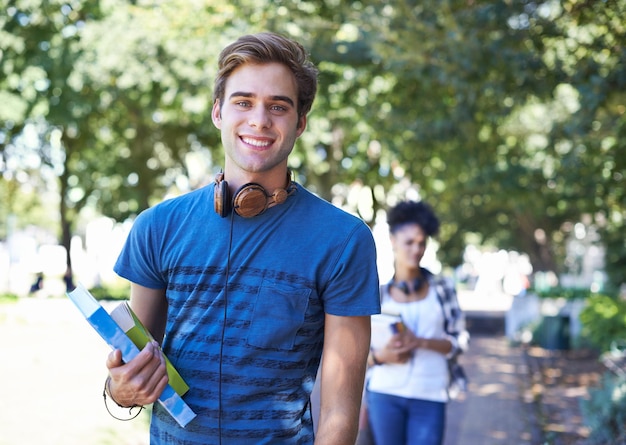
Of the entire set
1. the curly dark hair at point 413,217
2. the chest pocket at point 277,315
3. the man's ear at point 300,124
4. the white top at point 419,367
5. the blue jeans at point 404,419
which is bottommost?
the blue jeans at point 404,419

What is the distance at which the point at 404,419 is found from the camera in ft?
16.8

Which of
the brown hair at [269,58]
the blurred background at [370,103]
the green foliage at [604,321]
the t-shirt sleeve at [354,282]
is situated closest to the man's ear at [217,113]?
the brown hair at [269,58]

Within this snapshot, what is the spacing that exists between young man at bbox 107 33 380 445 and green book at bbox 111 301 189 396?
0.04 metres

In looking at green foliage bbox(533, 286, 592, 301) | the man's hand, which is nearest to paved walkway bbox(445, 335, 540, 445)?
green foliage bbox(533, 286, 592, 301)

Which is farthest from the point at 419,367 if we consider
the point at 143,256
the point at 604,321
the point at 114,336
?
the point at 604,321

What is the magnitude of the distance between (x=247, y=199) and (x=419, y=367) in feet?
9.78

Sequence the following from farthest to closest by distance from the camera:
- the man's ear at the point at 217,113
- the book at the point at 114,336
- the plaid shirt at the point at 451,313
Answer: the plaid shirt at the point at 451,313
the man's ear at the point at 217,113
the book at the point at 114,336

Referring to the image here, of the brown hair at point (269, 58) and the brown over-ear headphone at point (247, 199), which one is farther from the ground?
the brown hair at point (269, 58)

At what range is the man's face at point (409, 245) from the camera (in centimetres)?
538

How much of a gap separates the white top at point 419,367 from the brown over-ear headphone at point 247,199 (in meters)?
2.84

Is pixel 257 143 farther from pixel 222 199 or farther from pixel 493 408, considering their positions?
pixel 493 408

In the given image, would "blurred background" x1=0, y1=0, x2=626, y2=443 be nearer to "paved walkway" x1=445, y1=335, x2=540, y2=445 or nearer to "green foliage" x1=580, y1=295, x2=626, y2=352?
"green foliage" x1=580, y1=295, x2=626, y2=352

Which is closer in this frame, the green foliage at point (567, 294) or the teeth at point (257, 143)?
the teeth at point (257, 143)

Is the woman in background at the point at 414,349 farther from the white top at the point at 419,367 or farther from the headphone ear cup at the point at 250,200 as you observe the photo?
the headphone ear cup at the point at 250,200
